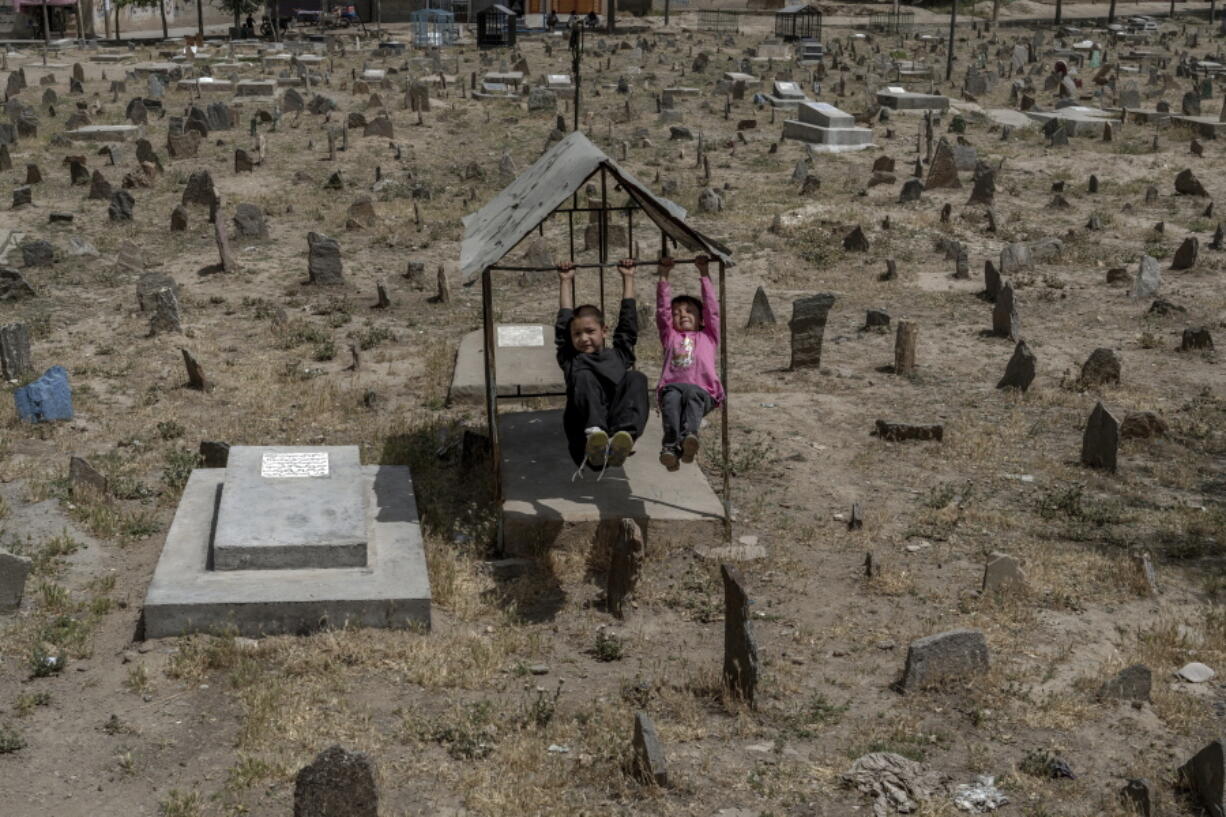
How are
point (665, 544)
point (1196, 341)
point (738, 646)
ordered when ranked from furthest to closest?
point (1196, 341)
point (665, 544)
point (738, 646)

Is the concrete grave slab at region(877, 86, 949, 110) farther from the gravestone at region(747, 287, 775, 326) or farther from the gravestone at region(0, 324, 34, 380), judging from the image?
the gravestone at region(0, 324, 34, 380)

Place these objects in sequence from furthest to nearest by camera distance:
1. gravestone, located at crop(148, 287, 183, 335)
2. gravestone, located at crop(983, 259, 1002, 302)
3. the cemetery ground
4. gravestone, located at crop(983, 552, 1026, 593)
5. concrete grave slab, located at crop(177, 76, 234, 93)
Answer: concrete grave slab, located at crop(177, 76, 234, 93)
gravestone, located at crop(983, 259, 1002, 302)
gravestone, located at crop(148, 287, 183, 335)
gravestone, located at crop(983, 552, 1026, 593)
the cemetery ground

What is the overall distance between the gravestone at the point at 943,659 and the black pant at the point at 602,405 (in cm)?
211

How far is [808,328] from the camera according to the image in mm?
11859

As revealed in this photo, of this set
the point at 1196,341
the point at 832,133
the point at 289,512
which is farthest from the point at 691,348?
the point at 832,133

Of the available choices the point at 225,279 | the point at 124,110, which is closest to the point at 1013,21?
the point at 124,110

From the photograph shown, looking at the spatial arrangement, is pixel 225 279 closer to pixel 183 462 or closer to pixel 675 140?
pixel 183 462

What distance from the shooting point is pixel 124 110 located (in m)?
27.5

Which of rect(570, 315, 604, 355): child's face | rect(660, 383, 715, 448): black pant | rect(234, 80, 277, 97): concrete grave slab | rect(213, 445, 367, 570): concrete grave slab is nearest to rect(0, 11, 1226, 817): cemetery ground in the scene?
rect(213, 445, 367, 570): concrete grave slab

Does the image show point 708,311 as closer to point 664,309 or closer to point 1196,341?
point 664,309

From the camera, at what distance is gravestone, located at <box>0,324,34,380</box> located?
36.4ft

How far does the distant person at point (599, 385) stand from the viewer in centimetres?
773

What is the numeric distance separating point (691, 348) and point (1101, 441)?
3.23 meters

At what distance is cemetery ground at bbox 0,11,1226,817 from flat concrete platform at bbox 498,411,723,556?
150 mm
